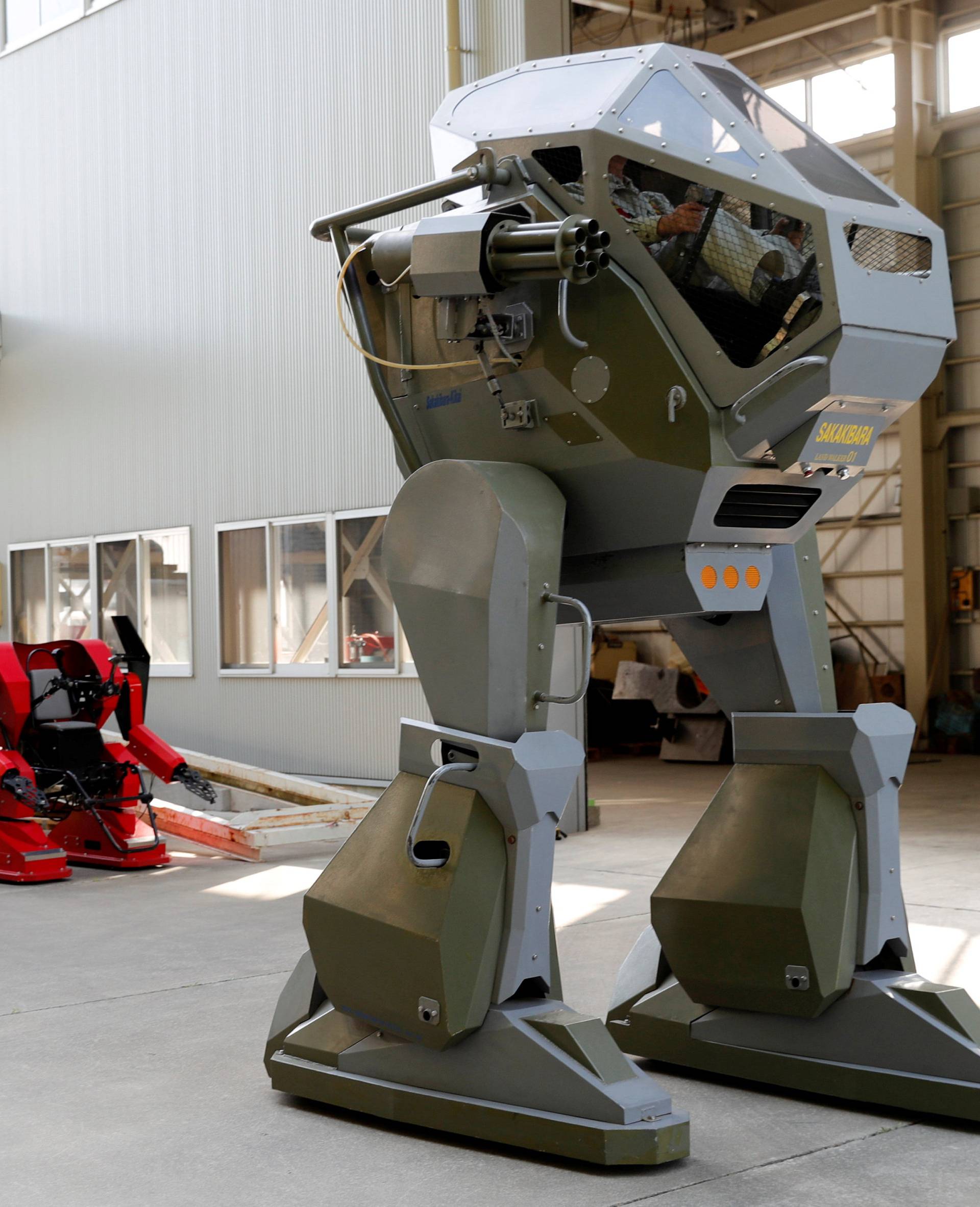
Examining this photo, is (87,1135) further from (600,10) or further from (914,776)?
(600,10)

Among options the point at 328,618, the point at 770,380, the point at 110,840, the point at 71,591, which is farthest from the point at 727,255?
the point at 71,591

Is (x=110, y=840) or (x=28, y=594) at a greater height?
(x=28, y=594)

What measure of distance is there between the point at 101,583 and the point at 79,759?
552 centimetres

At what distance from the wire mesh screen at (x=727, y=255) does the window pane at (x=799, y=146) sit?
0.17 meters

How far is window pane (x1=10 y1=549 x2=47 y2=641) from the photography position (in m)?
14.8

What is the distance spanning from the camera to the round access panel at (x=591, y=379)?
3.47 m

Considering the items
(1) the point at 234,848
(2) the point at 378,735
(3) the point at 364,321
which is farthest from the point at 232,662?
(3) the point at 364,321

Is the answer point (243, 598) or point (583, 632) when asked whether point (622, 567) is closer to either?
point (583, 632)

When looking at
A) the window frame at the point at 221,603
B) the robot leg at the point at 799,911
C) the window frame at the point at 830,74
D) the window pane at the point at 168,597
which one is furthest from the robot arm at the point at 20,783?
the window frame at the point at 830,74

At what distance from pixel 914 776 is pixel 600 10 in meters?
10.7

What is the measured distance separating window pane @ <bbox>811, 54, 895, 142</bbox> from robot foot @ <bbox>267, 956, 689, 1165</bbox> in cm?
1569

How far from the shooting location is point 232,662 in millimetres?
12359

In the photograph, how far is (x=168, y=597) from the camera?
13.0m

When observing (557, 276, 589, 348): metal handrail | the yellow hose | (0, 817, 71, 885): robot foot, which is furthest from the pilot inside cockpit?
A: (0, 817, 71, 885): robot foot
